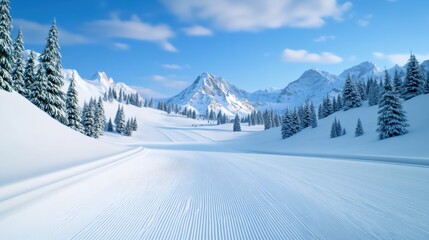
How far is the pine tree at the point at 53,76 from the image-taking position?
24.0m

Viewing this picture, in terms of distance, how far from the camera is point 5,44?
20141mm

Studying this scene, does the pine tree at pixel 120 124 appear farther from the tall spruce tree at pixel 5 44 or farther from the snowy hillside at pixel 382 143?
the snowy hillside at pixel 382 143

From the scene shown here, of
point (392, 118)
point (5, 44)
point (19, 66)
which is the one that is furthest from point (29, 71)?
point (392, 118)

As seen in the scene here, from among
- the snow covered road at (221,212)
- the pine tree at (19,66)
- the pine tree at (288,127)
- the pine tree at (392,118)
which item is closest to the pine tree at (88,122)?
the pine tree at (19,66)

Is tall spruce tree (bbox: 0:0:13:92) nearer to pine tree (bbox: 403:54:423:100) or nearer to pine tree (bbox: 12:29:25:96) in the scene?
pine tree (bbox: 12:29:25:96)

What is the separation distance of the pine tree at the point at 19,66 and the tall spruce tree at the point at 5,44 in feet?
21.2

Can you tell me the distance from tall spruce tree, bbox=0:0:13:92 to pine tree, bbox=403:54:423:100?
6128 centimetres

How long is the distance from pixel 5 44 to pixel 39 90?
4.97 m

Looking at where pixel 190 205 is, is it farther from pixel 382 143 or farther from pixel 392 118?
pixel 392 118

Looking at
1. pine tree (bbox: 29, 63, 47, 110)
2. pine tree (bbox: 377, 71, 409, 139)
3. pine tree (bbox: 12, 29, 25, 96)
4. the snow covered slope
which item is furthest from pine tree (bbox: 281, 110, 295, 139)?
the snow covered slope

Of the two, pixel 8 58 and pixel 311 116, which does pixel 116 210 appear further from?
pixel 311 116

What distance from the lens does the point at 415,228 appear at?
10.6 ft

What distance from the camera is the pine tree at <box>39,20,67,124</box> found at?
24047 mm

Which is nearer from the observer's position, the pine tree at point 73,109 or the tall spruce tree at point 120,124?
the pine tree at point 73,109
